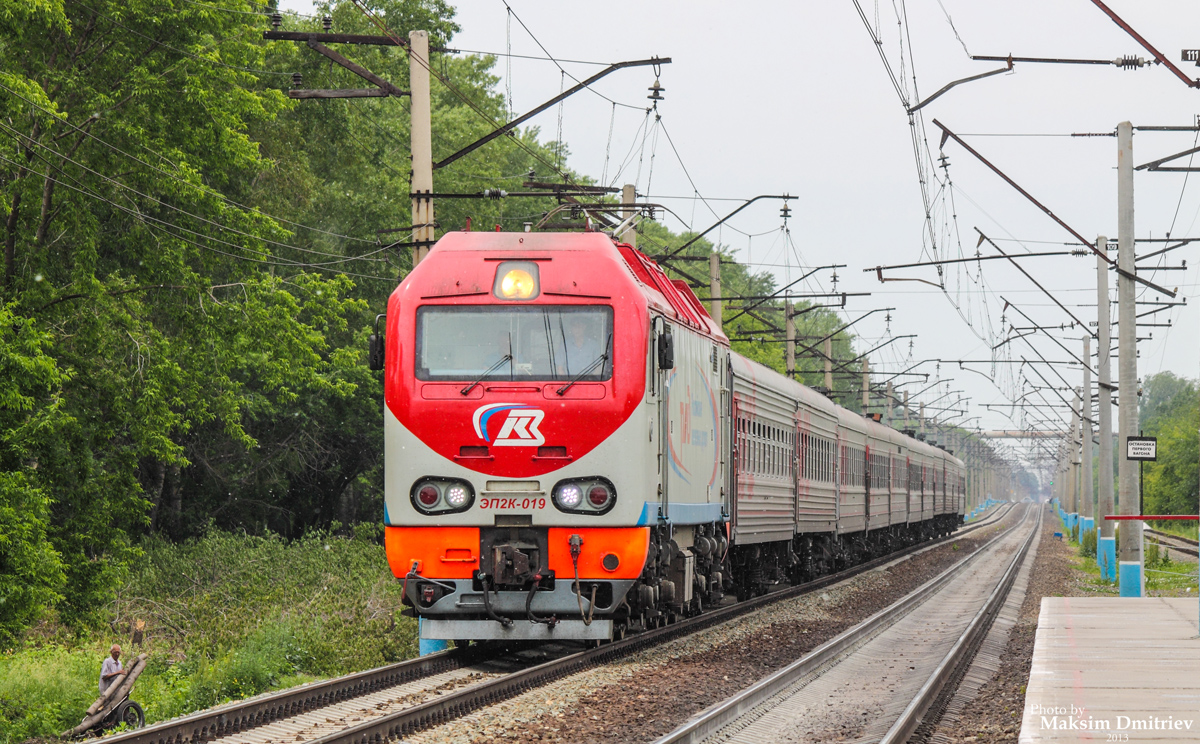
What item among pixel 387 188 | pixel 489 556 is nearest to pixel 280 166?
pixel 387 188

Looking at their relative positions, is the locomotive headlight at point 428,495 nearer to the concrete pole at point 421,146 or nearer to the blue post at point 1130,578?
the concrete pole at point 421,146

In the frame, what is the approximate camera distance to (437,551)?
1177 cm

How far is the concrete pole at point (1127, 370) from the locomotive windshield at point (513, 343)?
11.8 metres

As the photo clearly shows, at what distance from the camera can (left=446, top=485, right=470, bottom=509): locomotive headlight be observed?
11.8 meters

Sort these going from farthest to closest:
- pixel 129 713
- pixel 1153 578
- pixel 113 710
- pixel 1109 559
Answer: pixel 1109 559 → pixel 1153 578 → pixel 129 713 → pixel 113 710

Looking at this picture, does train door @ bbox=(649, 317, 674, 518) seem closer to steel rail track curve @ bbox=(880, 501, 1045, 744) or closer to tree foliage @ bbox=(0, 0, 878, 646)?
steel rail track curve @ bbox=(880, 501, 1045, 744)

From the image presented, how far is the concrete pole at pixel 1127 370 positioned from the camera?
68.0 ft

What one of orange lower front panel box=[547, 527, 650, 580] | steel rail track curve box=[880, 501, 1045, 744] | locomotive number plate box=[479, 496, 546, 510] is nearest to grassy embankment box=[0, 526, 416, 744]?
locomotive number plate box=[479, 496, 546, 510]

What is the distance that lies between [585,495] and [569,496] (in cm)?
15

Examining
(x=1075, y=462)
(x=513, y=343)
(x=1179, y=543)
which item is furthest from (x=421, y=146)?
(x=1075, y=462)

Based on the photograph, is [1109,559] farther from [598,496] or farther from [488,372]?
[488,372]

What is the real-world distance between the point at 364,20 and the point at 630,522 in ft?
93.1

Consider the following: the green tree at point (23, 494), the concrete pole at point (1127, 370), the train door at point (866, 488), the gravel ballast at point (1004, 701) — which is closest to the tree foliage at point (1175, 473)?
the train door at point (866, 488)

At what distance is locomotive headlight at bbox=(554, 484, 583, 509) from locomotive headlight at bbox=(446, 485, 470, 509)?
0.80 m
